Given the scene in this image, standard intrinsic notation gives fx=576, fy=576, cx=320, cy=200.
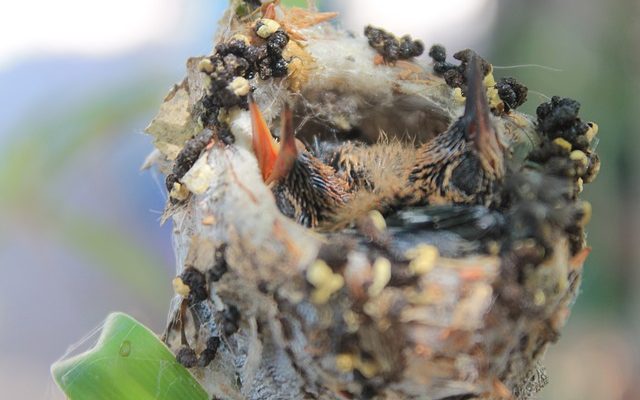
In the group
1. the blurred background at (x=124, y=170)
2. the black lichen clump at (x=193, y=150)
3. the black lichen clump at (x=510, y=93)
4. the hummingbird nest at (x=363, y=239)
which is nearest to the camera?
the hummingbird nest at (x=363, y=239)

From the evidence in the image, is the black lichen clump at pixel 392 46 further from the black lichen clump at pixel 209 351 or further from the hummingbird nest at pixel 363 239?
the black lichen clump at pixel 209 351

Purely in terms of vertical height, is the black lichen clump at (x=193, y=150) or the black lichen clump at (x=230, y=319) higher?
the black lichen clump at (x=193, y=150)

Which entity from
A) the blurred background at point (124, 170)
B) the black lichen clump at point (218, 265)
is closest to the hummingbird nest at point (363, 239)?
the black lichen clump at point (218, 265)

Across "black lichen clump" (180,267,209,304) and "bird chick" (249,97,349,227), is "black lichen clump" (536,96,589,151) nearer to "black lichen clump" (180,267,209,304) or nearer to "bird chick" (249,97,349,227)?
"bird chick" (249,97,349,227)

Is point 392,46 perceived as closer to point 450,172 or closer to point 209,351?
point 450,172

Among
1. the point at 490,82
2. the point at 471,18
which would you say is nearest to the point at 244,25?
the point at 490,82

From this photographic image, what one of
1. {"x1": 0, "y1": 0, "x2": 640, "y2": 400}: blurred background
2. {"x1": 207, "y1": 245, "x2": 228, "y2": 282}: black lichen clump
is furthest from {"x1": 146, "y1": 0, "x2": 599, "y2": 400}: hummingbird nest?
{"x1": 0, "y1": 0, "x2": 640, "y2": 400}: blurred background

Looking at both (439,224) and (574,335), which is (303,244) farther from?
(574,335)
